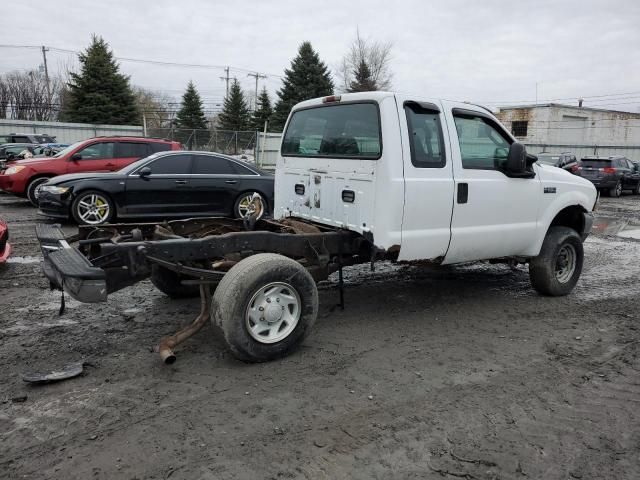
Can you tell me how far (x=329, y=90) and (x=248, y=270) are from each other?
39.6 metres

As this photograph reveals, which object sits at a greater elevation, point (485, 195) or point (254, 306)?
point (485, 195)

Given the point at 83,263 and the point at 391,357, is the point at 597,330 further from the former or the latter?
the point at 83,263

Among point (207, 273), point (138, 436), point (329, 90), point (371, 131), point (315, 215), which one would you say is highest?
point (329, 90)

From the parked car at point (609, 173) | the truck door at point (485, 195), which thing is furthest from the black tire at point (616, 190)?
the truck door at point (485, 195)

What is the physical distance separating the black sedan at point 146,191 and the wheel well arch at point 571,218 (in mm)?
6543

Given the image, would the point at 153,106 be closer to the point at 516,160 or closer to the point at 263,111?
the point at 263,111

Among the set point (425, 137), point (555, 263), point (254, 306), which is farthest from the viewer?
point (555, 263)

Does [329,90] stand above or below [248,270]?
above

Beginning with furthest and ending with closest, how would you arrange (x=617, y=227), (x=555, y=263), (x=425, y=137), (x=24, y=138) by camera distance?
(x=24, y=138), (x=617, y=227), (x=555, y=263), (x=425, y=137)

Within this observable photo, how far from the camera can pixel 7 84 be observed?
61.3 m

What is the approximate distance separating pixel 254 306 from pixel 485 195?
8.57 ft

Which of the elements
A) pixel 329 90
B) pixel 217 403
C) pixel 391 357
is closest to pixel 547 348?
pixel 391 357

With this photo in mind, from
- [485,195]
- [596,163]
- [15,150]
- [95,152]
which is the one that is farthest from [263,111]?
[485,195]

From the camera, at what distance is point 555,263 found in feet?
20.1
